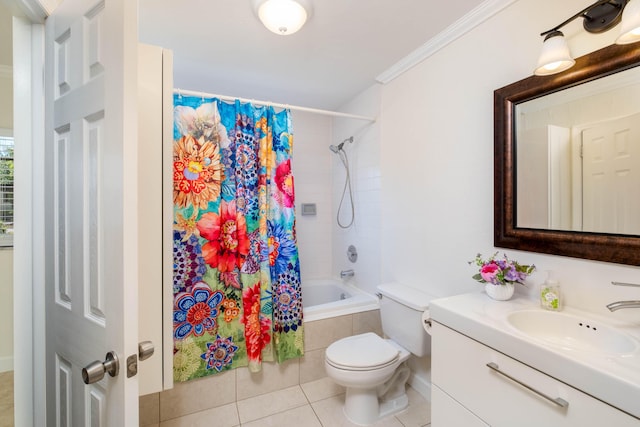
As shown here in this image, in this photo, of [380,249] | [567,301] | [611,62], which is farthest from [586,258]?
[380,249]

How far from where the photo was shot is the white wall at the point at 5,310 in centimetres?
187

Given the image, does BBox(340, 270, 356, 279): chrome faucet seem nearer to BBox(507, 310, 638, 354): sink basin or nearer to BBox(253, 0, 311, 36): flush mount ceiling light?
BBox(507, 310, 638, 354): sink basin

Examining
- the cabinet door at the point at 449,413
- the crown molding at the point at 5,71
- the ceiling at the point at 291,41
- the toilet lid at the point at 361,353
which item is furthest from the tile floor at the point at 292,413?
the crown molding at the point at 5,71

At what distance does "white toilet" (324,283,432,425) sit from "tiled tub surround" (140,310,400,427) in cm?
26

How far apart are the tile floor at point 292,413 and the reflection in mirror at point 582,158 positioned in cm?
131

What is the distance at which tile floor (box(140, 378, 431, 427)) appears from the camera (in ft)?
5.37

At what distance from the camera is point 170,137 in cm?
120

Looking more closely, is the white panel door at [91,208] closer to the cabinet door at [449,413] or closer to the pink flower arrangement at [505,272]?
the cabinet door at [449,413]

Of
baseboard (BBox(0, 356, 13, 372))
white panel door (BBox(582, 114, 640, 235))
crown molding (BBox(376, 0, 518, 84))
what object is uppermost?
crown molding (BBox(376, 0, 518, 84))

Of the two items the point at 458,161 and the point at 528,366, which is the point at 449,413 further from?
the point at 458,161

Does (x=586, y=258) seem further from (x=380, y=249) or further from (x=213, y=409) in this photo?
(x=213, y=409)

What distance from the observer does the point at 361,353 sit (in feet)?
5.37

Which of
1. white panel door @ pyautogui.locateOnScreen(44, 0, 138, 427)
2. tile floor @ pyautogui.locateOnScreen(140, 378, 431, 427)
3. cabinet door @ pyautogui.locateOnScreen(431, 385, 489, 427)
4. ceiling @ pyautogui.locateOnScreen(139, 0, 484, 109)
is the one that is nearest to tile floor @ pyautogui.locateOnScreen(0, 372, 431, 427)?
tile floor @ pyautogui.locateOnScreen(140, 378, 431, 427)

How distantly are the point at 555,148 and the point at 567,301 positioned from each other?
2.19 feet
